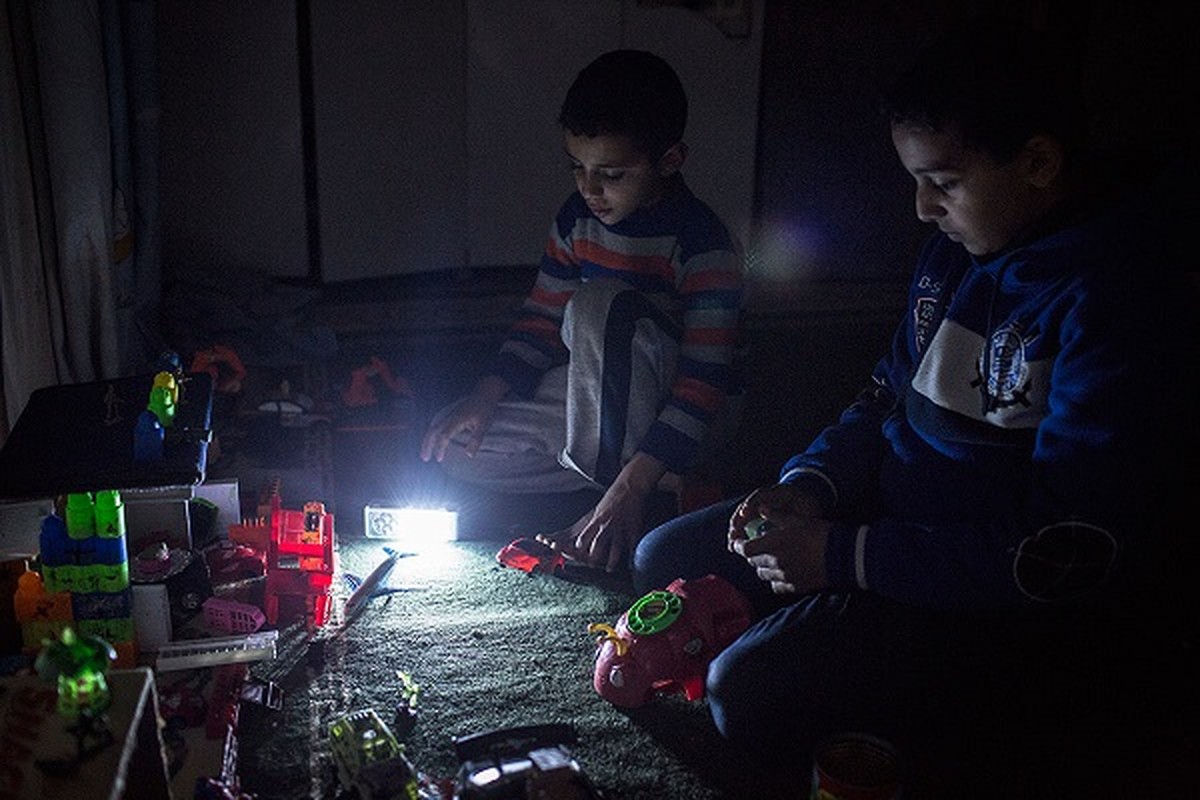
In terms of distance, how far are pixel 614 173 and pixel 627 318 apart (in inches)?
12.1

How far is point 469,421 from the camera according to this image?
2.67 m

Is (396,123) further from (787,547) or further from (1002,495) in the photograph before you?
(1002,495)

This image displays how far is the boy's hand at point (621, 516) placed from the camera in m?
2.41

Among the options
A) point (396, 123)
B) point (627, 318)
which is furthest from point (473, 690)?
point (396, 123)

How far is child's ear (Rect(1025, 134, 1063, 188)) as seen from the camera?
1646 mm

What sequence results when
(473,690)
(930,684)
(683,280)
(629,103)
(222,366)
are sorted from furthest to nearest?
1. (222,366)
2. (683,280)
3. (629,103)
4. (473,690)
5. (930,684)

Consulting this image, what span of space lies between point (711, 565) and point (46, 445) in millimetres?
1184

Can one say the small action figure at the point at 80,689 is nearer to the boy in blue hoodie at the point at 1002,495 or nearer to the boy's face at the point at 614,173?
the boy in blue hoodie at the point at 1002,495

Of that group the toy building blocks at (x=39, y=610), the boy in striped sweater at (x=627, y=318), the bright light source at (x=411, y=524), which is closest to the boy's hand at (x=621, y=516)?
the boy in striped sweater at (x=627, y=318)

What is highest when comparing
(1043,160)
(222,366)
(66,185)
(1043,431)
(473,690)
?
(1043,160)

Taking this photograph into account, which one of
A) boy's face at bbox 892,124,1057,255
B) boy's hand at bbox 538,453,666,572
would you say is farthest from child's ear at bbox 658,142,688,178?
boy's face at bbox 892,124,1057,255

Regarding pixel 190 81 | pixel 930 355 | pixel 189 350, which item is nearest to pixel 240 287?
pixel 189 350

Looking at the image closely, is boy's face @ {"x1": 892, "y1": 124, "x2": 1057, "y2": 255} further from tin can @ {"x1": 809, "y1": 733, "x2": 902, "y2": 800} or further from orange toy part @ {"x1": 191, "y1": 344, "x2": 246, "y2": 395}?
orange toy part @ {"x1": 191, "y1": 344, "x2": 246, "y2": 395}

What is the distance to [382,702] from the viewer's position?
6.64ft
